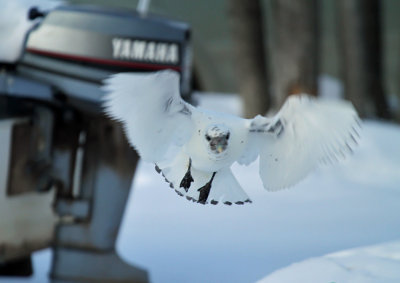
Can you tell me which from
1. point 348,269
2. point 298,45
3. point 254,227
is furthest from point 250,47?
point 348,269

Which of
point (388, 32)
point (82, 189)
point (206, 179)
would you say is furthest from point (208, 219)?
point (388, 32)

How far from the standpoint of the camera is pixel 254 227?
2.50 metres

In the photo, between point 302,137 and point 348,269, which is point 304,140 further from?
point 348,269

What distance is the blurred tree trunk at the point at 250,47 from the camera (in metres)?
4.78

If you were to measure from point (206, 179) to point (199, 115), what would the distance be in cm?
10

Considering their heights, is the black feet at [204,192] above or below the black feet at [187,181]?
below

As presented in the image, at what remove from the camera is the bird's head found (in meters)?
0.90

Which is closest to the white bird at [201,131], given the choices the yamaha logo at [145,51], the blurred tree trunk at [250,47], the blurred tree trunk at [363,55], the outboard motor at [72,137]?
the outboard motor at [72,137]

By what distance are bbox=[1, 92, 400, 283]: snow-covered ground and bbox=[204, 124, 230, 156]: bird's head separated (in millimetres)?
680

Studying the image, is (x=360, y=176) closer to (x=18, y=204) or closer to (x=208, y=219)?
(x=208, y=219)

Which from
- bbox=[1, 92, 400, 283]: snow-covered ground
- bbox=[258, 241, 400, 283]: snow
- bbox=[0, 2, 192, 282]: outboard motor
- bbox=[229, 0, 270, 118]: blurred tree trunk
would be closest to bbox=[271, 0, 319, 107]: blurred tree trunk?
bbox=[1, 92, 400, 283]: snow-covered ground

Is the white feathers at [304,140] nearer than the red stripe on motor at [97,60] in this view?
Yes

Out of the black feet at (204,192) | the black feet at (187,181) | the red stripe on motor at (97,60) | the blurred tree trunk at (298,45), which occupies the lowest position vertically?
the blurred tree trunk at (298,45)

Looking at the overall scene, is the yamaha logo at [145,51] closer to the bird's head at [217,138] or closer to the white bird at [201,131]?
the white bird at [201,131]
